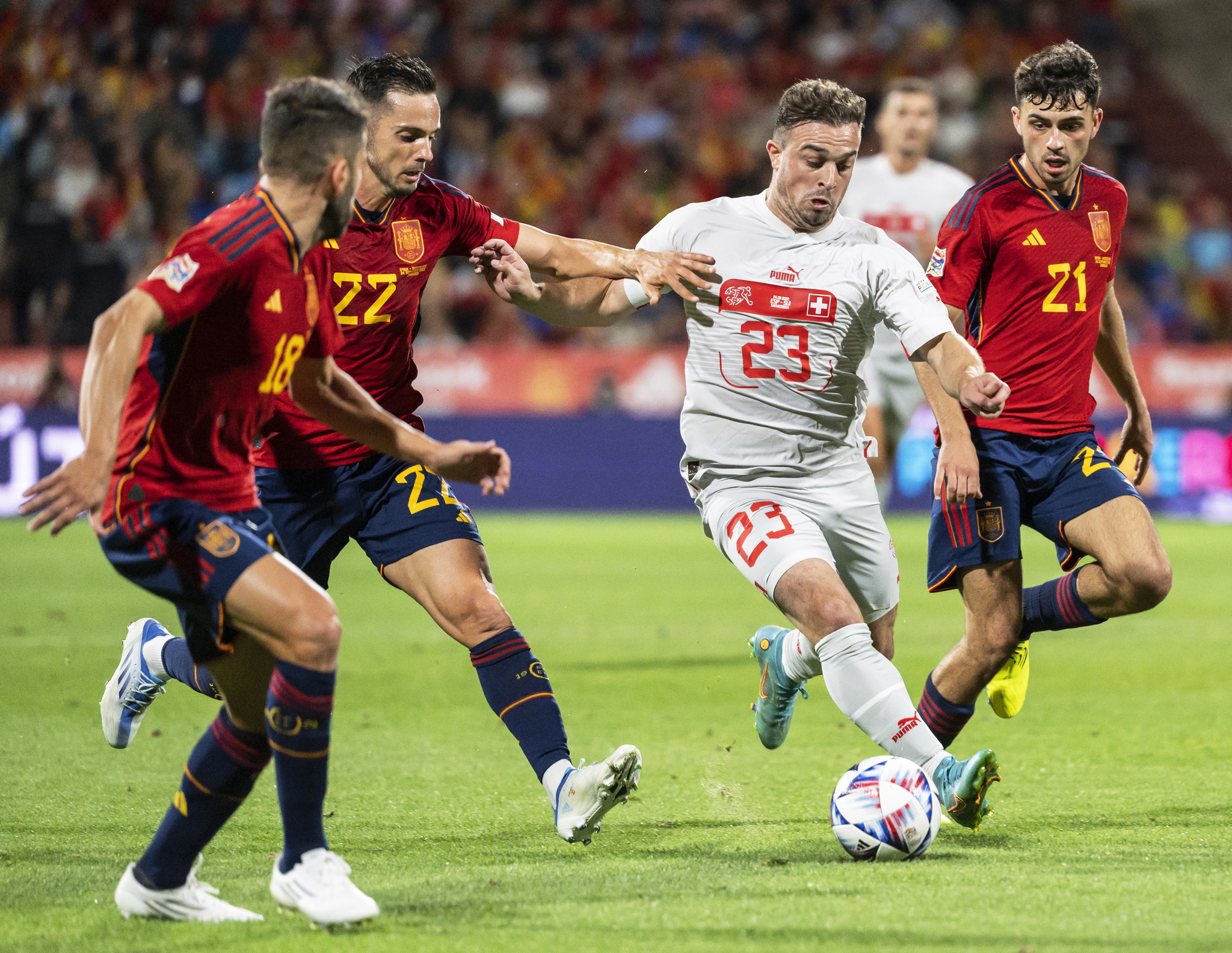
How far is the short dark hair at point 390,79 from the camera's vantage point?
5023mm

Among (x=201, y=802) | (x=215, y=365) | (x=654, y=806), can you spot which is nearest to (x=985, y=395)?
(x=654, y=806)

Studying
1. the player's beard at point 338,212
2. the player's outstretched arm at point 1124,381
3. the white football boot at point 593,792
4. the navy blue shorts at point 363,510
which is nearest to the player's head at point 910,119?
the player's outstretched arm at point 1124,381

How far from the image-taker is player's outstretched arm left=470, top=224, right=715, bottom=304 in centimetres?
512

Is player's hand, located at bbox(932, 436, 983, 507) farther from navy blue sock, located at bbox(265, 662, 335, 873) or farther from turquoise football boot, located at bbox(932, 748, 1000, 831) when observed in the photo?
navy blue sock, located at bbox(265, 662, 335, 873)

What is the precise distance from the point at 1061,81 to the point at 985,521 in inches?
60.3

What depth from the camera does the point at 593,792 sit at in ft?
15.0

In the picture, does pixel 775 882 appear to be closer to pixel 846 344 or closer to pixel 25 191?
pixel 846 344

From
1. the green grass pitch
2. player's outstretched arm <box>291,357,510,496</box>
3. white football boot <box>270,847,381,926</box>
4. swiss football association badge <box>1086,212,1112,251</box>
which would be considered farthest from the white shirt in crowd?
white football boot <box>270,847,381,926</box>

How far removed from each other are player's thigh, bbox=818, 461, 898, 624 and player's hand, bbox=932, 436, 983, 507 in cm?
24

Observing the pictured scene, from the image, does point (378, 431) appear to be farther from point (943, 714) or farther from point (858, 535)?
point (943, 714)

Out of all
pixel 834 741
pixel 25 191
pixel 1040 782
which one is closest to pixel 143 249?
pixel 25 191

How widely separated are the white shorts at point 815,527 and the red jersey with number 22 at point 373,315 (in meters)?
1.09

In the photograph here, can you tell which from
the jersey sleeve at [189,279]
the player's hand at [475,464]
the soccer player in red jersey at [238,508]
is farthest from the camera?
the player's hand at [475,464]

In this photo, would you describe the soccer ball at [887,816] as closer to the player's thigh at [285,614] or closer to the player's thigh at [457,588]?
the player's thigh at [457,588]
